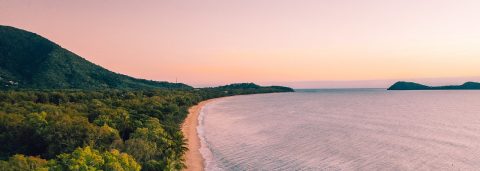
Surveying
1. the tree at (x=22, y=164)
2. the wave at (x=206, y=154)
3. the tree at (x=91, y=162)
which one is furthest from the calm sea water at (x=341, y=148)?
the tree at (x=22, y=164)

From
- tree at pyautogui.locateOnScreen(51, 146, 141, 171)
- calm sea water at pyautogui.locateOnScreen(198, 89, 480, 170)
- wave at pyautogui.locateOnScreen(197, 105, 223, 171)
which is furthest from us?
calm sea water at pyautogui.locateOnScreen(198, 89, 480, 170)

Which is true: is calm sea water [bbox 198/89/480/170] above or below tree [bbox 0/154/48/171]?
below

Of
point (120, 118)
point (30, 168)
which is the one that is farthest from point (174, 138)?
point (30, 168)

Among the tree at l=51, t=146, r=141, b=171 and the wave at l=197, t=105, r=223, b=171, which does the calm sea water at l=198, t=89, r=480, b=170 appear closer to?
the wave at l=197, t=105, r=223, b=171

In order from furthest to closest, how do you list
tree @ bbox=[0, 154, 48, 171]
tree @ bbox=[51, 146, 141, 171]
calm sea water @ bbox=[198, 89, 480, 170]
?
calm sea water @ bbox=[198, 89, 480, 170]
tree @ bbox=[51, 146, 141, 171]
tree @ bbox=[0, 154, 48, 171]

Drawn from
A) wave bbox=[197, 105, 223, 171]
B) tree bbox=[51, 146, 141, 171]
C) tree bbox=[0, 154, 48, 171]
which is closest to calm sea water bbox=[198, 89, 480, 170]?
wave bbox=[197, 105, 223, 171]

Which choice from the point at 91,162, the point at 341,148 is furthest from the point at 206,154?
the point at 91,162

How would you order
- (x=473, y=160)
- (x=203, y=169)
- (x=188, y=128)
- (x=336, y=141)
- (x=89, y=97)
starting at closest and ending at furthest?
(x=203, y=169)
(x=473, y=160)
(x=336, y=141)
(x=188, y=128)
(x=89, y=97)

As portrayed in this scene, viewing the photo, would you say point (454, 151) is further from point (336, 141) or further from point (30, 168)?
point (30, 168)

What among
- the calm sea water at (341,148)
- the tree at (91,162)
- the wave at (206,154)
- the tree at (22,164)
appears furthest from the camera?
the calm sea water at (341,148)

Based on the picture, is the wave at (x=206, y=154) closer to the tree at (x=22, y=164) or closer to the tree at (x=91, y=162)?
the tree at (x=91, y=162)

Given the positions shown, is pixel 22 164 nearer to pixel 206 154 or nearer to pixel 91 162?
pixel 91 162
